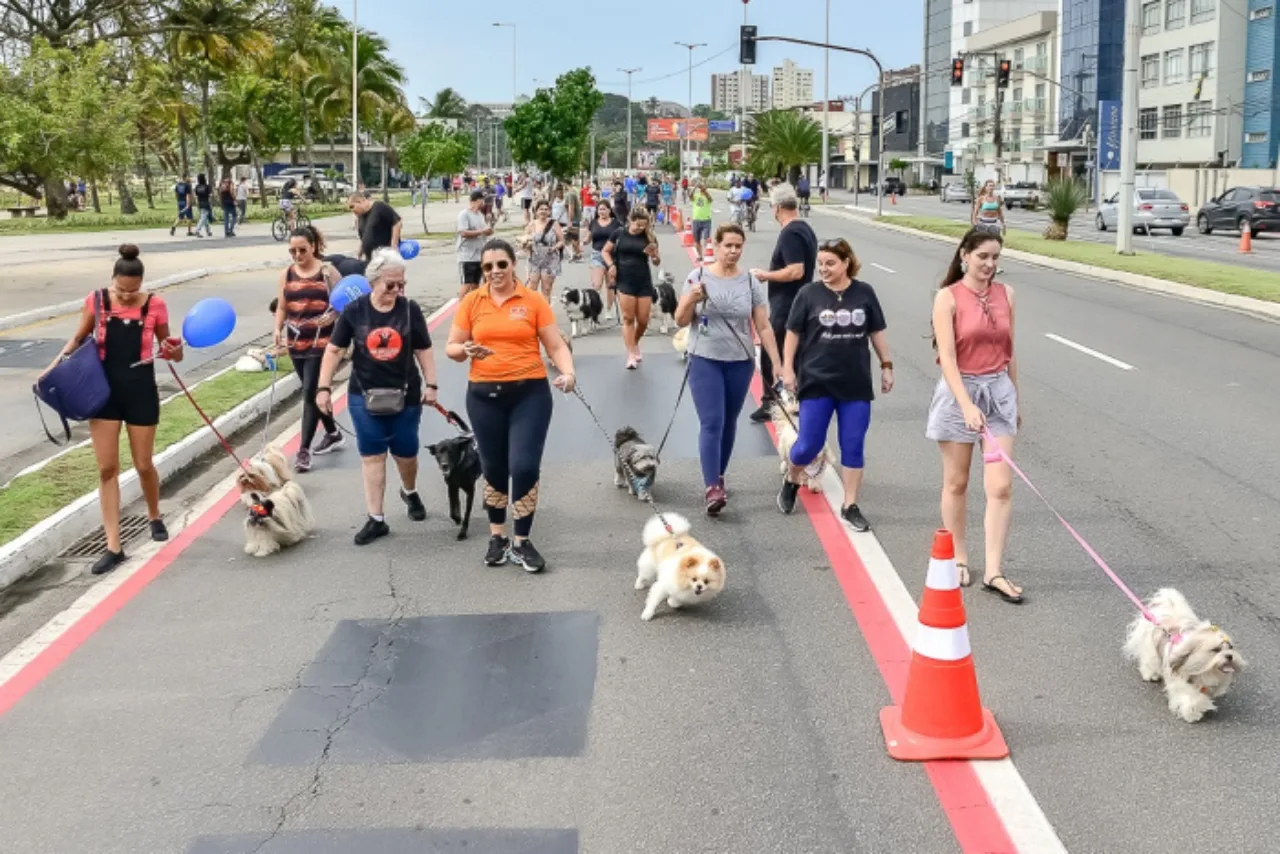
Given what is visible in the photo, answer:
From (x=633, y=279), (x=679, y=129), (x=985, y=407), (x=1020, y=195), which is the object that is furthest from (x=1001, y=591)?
(x=679, y=129)

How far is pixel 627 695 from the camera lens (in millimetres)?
5250

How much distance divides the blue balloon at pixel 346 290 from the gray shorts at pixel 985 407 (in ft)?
16.3

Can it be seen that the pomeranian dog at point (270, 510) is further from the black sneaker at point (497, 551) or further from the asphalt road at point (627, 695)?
the black sneaker at point (497, 551)

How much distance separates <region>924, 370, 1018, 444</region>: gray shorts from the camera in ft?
20.7

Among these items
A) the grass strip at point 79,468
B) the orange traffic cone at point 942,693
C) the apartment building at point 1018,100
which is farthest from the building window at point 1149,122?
the orange traffic cone at point 942,693

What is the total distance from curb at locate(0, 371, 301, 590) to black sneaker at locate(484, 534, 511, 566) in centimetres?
255

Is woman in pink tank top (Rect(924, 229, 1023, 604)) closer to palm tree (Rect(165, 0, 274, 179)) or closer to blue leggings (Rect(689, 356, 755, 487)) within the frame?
blue leggings (Rect(689, 356, 755, 487))

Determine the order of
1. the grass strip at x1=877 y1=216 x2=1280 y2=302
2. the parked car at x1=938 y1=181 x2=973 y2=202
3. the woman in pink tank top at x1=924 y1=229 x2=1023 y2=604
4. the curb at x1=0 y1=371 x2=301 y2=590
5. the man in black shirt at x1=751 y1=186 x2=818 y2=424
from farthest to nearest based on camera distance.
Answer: the parked car at x1=938 y1=181 x2=973 y2=202
the grass strip at x1=877 y1=216 x2=1280 y2=302
the man in black shirt at x1=751 y1=186 x2=818 y2=424
the curb at x1=0 y1=371 x2=301 y2=590
the woman in pink tank top at x1=924 y1=229 x2=1023 y2=604

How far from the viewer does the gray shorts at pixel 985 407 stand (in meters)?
6.32

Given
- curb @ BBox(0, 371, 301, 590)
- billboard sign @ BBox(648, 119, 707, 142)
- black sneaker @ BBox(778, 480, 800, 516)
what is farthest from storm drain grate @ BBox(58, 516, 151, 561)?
billboard sign @ BBox(648, 119, 707, 142)

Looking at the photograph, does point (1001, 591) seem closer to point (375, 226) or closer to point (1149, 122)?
point (375, 226)

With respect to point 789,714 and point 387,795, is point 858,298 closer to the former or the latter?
point 789,714

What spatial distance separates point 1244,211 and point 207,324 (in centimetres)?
3866

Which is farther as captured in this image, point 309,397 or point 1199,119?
point 1199,119
